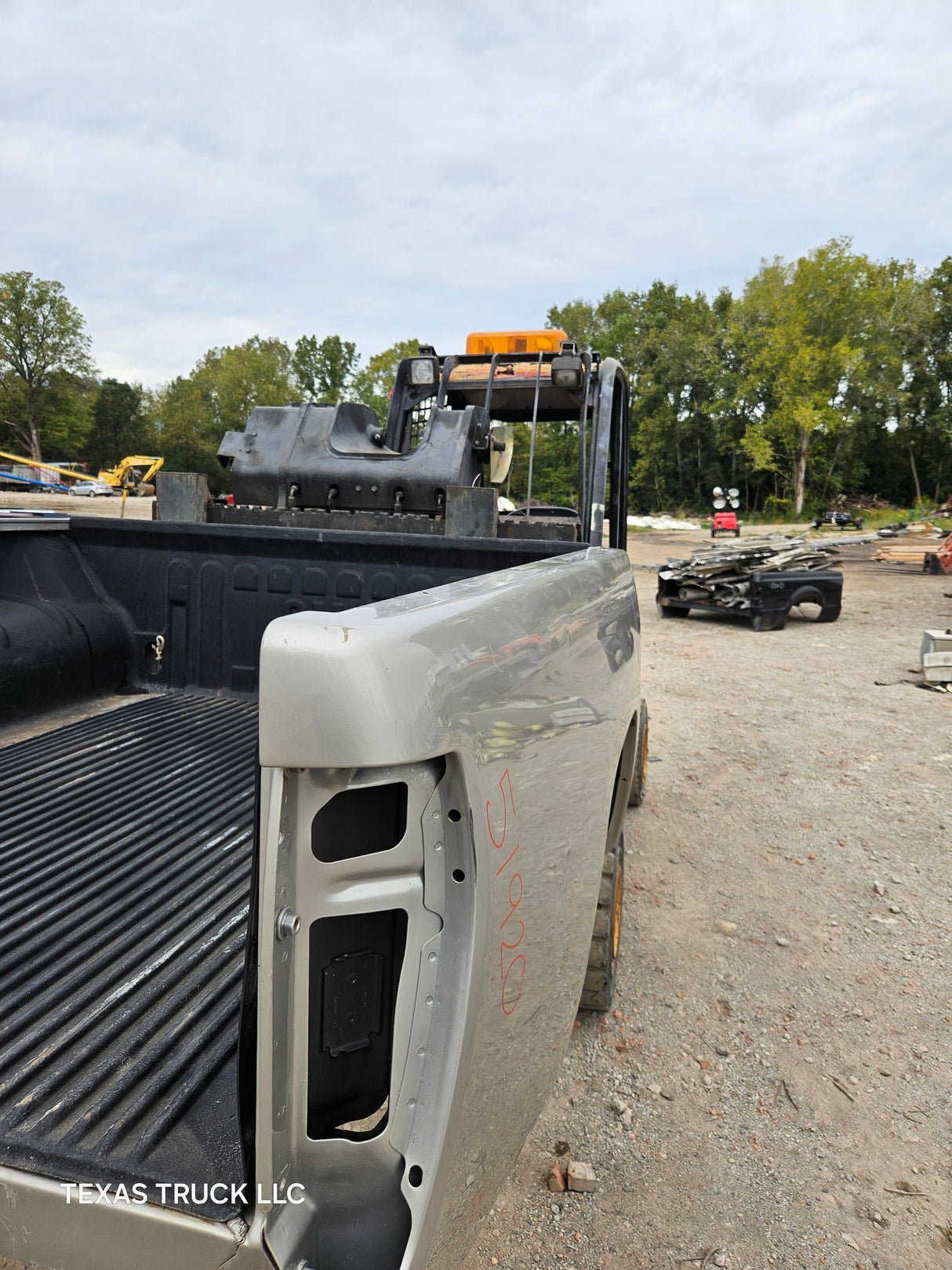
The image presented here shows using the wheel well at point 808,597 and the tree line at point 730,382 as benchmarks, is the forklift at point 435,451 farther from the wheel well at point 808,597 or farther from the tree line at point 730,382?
the tree line at point 730,382

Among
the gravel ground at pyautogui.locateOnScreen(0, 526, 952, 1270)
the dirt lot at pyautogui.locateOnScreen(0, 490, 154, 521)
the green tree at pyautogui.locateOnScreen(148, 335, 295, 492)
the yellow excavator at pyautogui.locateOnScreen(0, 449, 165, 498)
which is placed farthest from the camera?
the green tree at pyautogui.locateOnScreen(148, 335, 295, 492)

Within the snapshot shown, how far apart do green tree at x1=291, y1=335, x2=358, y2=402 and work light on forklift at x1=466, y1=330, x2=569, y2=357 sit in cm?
4895

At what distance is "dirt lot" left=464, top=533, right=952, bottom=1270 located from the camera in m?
2.04

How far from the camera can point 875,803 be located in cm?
496

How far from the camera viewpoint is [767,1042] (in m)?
2.76

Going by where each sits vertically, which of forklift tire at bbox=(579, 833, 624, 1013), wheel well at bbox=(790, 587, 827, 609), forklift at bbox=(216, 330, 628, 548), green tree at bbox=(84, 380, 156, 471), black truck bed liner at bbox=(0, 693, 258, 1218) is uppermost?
green tree at bbox=(84, 380, 156, 471)

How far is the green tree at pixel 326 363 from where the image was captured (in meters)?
53.0

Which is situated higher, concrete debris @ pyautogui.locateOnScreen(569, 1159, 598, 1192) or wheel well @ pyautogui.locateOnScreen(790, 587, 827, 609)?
wheel well @ pyautogui.locateOnScreen(790, 587, 827, 609)

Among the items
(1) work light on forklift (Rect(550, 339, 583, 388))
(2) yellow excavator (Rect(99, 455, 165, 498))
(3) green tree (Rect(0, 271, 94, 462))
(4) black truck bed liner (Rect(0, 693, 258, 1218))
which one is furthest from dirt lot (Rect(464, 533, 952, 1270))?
(3) green tree (Rect(0, 271, 94, 462))

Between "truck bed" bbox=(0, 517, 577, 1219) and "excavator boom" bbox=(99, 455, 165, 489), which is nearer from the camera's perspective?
"truck bed" bbox=(0, 517, 577, 1219)

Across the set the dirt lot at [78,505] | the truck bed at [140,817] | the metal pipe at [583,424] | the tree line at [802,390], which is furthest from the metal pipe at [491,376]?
the tree line at [802,390]

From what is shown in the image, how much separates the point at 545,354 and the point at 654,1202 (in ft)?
15.4

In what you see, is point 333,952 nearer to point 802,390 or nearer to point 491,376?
point 491,376

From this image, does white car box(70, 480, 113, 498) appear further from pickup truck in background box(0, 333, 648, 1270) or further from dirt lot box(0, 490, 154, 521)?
pickup truck in background box(0, 333, 648, 1270)
